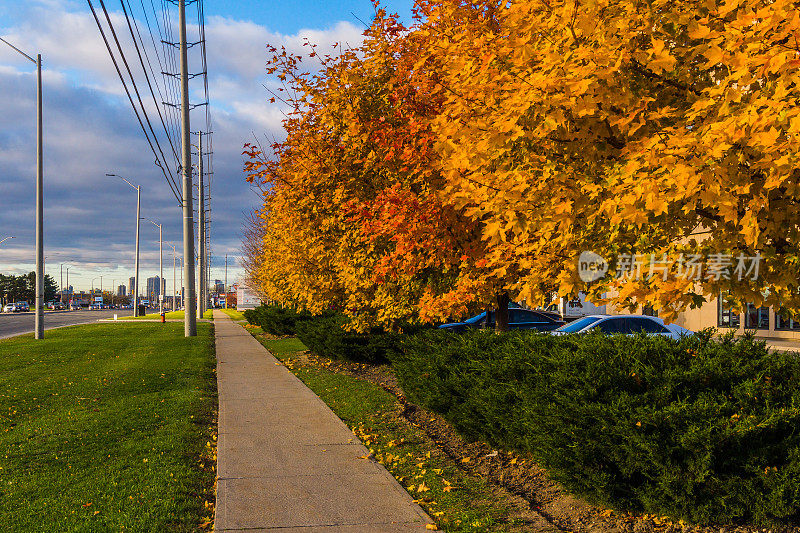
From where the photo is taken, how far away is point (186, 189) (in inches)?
984

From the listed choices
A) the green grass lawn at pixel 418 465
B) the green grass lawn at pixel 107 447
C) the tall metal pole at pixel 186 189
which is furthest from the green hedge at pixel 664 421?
the tall metal pole at pixel 186 189

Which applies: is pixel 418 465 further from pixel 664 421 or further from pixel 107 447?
pixel 107 447

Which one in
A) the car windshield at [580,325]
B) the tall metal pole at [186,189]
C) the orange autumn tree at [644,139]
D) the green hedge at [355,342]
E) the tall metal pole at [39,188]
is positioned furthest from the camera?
the tall metal pole at [186,189]

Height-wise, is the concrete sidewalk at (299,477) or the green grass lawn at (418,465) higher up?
the concrete sidewalk at (299,477)

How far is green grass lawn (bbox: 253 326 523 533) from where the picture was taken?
4.82m

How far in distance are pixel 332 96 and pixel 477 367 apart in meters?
4.91

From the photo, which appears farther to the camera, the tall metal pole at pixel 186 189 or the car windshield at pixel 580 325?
the tall metal pole at pixel 186 189

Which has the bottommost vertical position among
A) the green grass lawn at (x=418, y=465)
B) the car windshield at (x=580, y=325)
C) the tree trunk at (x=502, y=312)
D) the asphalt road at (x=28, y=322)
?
the green grass lawn at (x=418, y=465)

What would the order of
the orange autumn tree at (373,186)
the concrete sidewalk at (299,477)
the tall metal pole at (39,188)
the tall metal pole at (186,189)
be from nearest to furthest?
the concrete sidewalk at (299,477), the orange autumn tree at (373,186), the tall metal pole at (39,188), the tall metal pole at (186,189)

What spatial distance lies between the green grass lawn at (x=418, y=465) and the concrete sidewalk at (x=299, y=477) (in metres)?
0.19

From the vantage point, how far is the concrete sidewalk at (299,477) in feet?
15.2

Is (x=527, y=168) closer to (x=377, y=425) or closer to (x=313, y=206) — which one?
(x=377, y=425)

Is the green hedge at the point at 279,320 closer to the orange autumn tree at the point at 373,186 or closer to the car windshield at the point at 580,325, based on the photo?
the car windshield at the point at 580,325

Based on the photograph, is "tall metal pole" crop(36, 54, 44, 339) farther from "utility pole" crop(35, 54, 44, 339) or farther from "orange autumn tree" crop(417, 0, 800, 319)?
"orange autumn tree" crop(417, 0, 800, 319)
